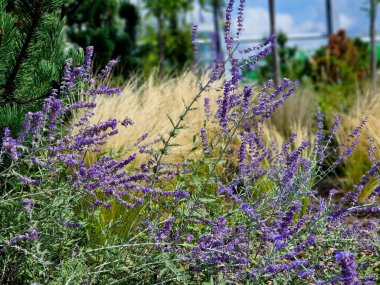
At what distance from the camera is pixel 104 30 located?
315 inches

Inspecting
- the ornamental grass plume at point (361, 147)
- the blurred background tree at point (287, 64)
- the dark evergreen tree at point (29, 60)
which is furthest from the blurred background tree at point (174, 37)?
the dark evergreen tree at point (29, 60)

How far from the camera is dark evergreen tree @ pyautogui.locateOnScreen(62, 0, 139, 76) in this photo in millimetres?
7906

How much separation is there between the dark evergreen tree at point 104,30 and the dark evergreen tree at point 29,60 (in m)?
3.27

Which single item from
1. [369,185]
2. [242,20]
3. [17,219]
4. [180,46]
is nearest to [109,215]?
[17,219]

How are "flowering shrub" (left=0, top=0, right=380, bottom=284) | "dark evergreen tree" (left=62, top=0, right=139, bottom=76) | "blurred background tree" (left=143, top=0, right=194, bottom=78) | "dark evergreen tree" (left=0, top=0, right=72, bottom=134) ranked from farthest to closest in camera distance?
"blurred background tree" (left=143, top=0, right=194, bottom=78), "dark evergreen tree" (left=62, top=0, right=139, bottom=76), "dark evergreen tree" (left=0, top=0, right=72, bottom=134), "flowering shrub" (left=0, top=0, right=380, bottom=284)

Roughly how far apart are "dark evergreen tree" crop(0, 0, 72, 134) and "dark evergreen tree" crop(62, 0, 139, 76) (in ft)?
10.7

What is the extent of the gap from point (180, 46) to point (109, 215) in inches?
582

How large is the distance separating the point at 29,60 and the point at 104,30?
14.7 ft

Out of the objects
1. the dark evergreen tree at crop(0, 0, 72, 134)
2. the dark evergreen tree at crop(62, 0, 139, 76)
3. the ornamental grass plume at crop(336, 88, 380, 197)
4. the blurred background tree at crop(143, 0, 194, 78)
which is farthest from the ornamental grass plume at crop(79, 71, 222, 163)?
the blurred background tree at crop(143, 0, 194, 78)

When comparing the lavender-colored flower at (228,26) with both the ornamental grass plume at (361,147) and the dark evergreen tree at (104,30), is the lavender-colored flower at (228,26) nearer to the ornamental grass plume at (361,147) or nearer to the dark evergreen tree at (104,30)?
the ornamental grass plume at (361,147)

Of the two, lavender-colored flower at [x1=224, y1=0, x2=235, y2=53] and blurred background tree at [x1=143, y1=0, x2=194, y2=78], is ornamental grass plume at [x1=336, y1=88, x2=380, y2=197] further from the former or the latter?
blurred background tree at [x1=143, y1=0, x2=194, y2=78]

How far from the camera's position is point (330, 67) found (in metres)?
17.5

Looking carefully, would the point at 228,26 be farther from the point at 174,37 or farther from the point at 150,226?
the point at 174,37

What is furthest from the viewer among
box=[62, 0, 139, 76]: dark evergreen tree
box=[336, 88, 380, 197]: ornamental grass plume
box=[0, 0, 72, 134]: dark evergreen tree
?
box=[62, 0, 139, 76]: dark evergreen tree
